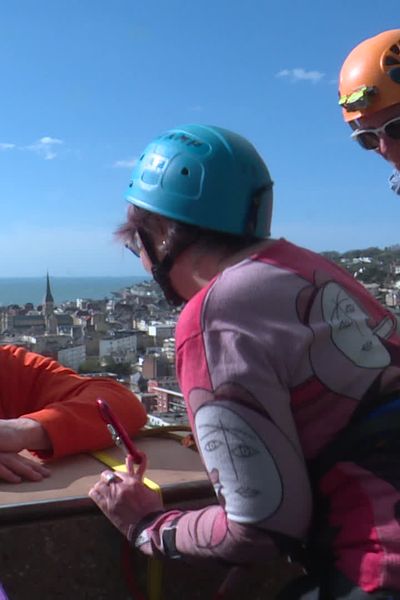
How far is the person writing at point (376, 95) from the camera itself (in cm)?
280

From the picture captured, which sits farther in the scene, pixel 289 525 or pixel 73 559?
pixel 73 559

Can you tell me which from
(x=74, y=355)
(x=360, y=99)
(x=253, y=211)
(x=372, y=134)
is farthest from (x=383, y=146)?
(x=74, y=355)

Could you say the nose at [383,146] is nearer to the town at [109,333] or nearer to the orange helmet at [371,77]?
the orange helmet at [371,77]

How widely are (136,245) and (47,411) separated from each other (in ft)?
2.44

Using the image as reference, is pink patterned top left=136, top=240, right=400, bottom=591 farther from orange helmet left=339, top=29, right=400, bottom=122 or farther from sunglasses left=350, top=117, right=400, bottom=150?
orange helmet left=339, top=29, right=400, bottom=122

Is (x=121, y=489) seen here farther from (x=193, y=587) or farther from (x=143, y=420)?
(x=143, y=420)

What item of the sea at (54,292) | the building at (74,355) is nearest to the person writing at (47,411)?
the building at (74,355)

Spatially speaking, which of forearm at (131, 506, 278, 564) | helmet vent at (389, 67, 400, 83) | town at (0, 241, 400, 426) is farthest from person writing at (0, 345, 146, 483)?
town at (0, 241, 400, 426)

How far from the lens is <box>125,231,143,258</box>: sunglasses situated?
65.8 inches

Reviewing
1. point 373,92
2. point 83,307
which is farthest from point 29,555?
point 83,307

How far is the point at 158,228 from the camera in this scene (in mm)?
1655

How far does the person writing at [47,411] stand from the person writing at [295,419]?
0.68 meters

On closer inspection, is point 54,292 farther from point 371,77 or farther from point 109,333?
point 371,77

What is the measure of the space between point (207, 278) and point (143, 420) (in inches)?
38.0
